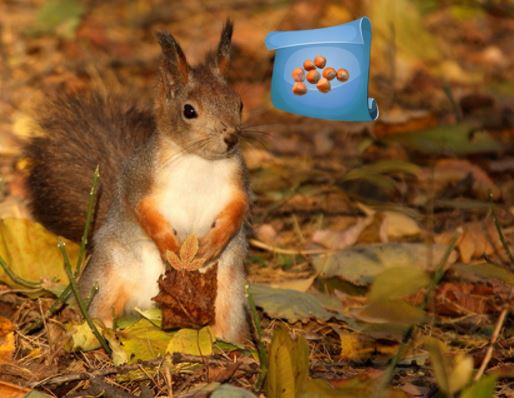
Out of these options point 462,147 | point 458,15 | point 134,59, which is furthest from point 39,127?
point 458,15

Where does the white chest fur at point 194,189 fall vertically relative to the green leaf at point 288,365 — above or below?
above

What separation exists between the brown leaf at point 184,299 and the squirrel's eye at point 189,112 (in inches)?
14.7

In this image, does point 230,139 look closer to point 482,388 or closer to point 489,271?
point 489,271

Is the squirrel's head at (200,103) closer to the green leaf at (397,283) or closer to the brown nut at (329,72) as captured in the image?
the brown nut at (329,72)

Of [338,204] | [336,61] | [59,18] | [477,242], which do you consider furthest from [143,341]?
[59,18]

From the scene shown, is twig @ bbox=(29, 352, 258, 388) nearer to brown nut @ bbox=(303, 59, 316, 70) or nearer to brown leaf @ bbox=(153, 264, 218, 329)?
brown leaf @ bbox=(153, 264, 218, 329)

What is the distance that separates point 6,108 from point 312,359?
2296 mm

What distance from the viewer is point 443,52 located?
17.1 ft

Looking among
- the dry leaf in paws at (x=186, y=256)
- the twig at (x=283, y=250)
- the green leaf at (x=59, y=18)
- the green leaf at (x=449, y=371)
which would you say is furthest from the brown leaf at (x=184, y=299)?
the green leaf at (x=59, y=18)

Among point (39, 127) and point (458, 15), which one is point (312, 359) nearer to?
point (39, 127)

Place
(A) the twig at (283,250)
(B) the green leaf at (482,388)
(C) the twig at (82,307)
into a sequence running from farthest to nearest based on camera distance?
(A) the twig at (283,250) < (C) the twig at (82,307) < (B) the green leaf at (482,388)

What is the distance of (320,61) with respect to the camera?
218cm

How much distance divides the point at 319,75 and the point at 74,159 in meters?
0.99

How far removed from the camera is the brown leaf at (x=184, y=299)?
2412 mm
